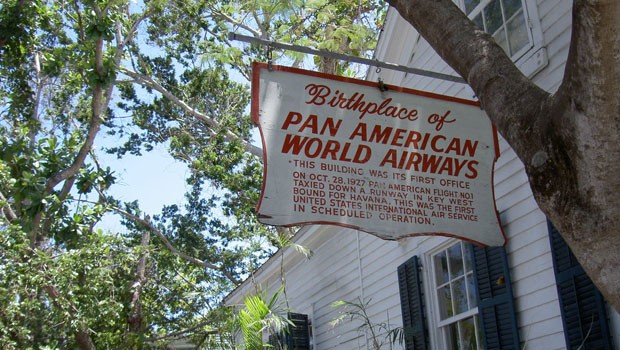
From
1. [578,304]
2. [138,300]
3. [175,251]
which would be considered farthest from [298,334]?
[175,251]

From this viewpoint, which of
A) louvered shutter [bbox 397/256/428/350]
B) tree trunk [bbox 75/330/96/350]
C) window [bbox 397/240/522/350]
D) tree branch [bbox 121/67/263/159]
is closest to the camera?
window [bbox 397/240/522/350]

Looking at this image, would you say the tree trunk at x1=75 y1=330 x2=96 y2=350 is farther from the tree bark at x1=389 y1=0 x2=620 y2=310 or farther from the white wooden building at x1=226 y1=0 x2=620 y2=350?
the tree bark at x1=389 y1=0 x2=620 y2=310

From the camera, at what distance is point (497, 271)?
6.80 meters

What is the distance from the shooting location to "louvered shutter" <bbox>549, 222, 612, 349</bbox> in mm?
5414

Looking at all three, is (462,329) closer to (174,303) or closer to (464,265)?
(464,265)

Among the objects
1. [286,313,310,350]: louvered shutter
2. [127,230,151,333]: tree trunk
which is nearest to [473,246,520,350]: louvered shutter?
[286,313,310,350]: louvered shutter

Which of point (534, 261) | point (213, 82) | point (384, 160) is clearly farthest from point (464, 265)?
point (213, 82)

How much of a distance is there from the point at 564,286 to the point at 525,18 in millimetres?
2855

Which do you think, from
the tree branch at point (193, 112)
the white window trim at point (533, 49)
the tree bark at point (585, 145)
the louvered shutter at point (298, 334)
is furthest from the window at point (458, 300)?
the tree branch at point (193, 112)

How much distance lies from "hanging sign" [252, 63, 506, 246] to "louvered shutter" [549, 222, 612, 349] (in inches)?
22.2

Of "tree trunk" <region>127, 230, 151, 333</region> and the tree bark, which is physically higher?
"tree trunk" <region>127, 230, 151, 333</region>

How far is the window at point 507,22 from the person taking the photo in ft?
24.2

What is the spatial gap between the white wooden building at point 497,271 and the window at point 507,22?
0.01 metres

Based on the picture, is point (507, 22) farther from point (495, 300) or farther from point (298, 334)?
point (298, 334)
